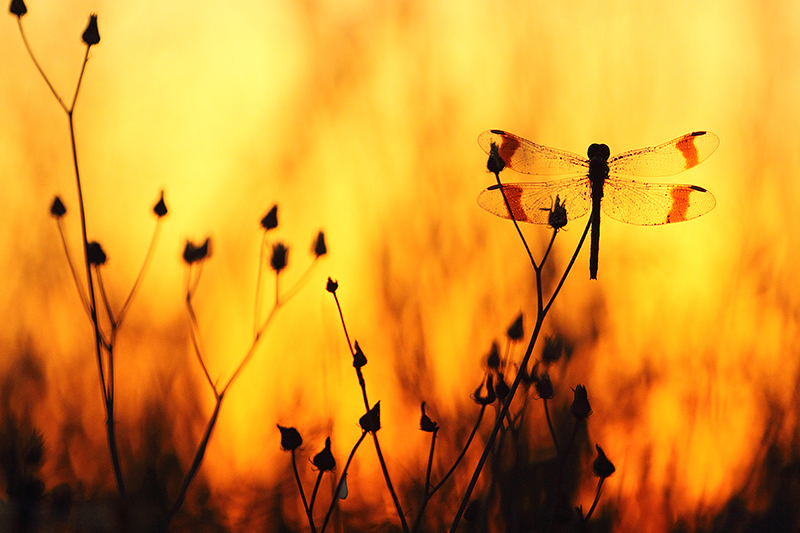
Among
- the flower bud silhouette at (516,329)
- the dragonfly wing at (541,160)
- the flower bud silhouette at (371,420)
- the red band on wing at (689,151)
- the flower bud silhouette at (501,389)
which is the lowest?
the flower bud silhouette at (371,420)

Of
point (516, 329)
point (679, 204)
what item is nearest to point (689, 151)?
point (679, 204)

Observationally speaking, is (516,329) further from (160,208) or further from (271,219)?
(160,208)

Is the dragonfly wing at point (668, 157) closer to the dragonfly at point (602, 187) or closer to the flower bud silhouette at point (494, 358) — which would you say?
the dragonfly at point (602, 187)

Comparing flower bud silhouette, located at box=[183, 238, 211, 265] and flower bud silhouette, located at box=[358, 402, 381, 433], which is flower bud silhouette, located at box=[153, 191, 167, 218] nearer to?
flower bud silhouette, located at box=[183, 238, 211, 265]

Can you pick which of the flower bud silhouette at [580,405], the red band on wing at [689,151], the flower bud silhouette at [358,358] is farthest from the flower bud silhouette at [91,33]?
the red band on wing at [689,151]

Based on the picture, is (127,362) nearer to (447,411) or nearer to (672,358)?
(447,411)

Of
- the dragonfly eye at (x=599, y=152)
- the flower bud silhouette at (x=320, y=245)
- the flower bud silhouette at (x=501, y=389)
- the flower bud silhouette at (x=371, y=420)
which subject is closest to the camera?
the flower bud silhouette at (x=371, y=420)
